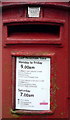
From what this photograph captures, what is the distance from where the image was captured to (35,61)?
3088 mm

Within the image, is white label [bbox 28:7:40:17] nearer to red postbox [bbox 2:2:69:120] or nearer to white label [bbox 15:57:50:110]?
red postbox [bbox 2:2:69:120]

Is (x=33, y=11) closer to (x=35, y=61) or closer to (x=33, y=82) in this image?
(x=35, y=61)

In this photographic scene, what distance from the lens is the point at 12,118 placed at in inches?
125

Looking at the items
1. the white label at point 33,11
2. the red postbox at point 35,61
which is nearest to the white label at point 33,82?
the red postbox at point 35,61

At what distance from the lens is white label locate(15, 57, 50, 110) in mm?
3094

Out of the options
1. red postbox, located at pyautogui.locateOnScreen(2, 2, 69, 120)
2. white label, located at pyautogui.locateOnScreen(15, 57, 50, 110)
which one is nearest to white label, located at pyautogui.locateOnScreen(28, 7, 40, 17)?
red postbox, located at pyautogui.locateOnScreen(2, 2, 69, 120)

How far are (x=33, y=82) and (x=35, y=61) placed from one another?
21 cm

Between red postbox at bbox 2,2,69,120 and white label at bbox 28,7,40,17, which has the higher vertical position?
white label at bbox 28,7,40,17

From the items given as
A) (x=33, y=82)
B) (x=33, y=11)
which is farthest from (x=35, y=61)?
(x=33, y=11)

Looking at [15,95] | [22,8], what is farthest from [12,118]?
[22,8]

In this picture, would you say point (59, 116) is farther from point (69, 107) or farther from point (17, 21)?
point (17, 21)

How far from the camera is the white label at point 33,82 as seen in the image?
3094 mm

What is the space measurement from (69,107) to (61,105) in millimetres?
91

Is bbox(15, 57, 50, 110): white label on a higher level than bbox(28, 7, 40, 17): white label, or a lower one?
lower
